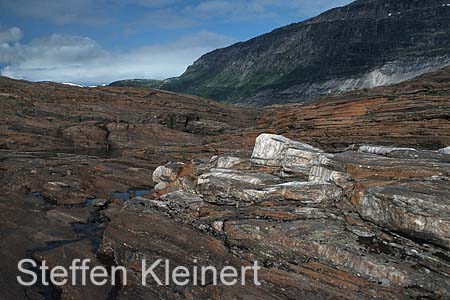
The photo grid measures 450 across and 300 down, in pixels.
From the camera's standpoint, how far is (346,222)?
67.6ft

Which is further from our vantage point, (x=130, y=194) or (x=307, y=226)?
(x=130, y=194)

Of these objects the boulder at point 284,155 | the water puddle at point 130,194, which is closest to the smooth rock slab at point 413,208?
the boulder at point 284,155

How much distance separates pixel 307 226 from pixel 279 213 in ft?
7.62

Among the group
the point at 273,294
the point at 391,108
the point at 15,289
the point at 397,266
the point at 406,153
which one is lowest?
the point at 15,289

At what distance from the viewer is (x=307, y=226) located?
20.6 metres

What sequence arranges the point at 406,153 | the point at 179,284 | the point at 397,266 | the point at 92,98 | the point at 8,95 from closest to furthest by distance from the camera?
1. the point at 397,266
2. the point at 179,284
3. the point at 406,153
4. the point at 8,95
5. the point at 92,98

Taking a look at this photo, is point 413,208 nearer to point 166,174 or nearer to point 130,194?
point 166,174

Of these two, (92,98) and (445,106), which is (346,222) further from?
(92,98)

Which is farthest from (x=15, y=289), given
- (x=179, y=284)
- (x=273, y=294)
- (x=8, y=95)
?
(x=8, y=95)

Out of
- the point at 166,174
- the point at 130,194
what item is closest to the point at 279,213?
the point at 166,174

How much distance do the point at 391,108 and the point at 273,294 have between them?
3345 centimetres

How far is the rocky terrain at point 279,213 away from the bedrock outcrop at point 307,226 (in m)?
0.06

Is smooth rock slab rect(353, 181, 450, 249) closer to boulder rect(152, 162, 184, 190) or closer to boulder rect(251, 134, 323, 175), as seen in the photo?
boulder rect(251, 134, 323, 175)

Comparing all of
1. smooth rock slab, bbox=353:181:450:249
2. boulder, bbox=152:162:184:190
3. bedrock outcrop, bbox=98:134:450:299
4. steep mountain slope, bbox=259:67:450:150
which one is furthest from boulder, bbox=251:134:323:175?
steep mountain slope, bbox=259:67:450:150
